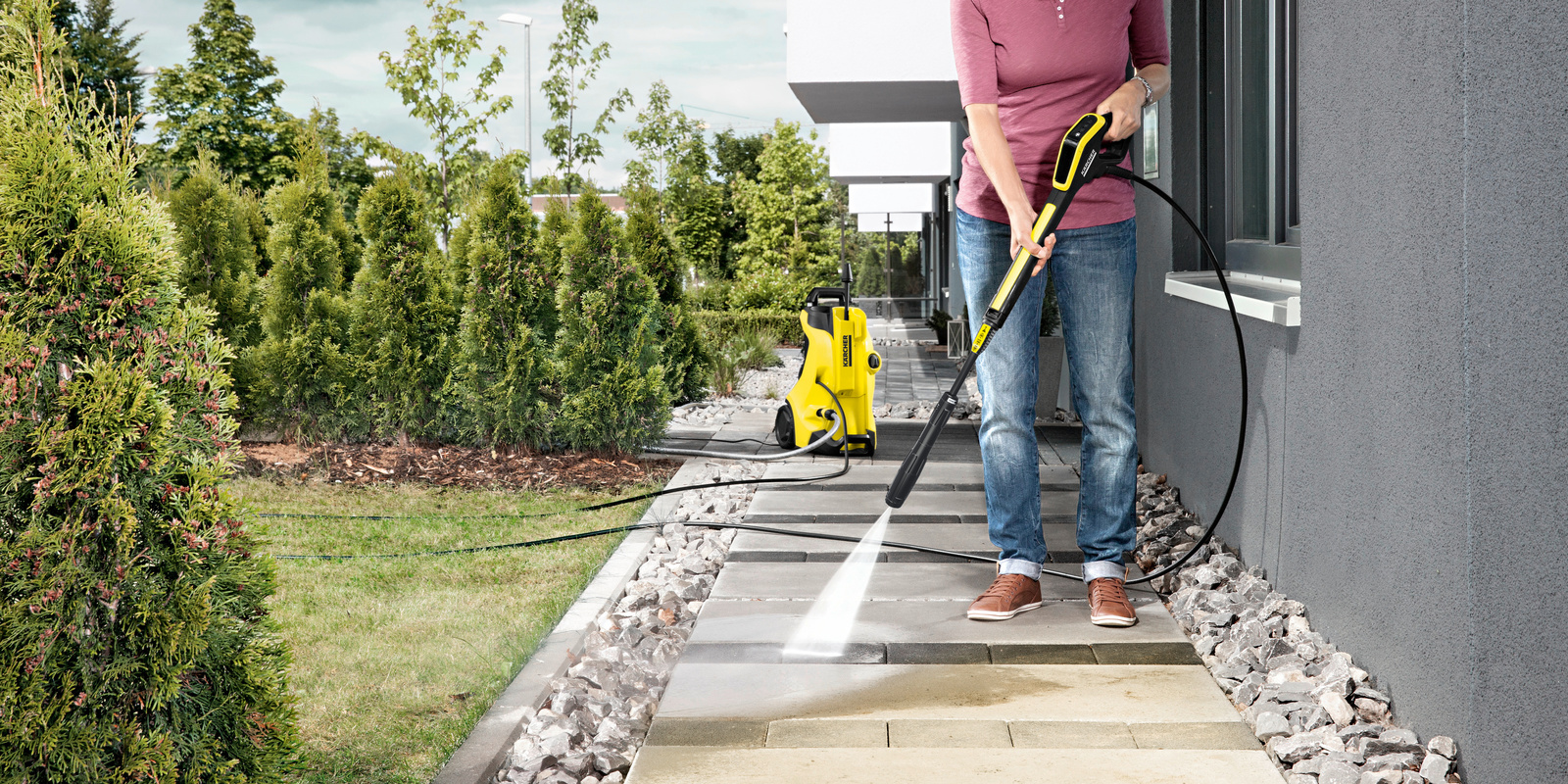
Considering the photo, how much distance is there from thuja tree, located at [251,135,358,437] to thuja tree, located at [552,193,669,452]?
143cm

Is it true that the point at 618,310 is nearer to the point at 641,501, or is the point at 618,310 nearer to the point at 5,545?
the point at 641,501

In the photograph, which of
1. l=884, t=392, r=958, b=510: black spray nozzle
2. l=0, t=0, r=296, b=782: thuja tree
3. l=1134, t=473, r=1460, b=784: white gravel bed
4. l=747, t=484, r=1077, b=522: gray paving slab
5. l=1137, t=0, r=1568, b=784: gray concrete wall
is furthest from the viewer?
l=747, t=484, r=1077, b=522: gray paving slab

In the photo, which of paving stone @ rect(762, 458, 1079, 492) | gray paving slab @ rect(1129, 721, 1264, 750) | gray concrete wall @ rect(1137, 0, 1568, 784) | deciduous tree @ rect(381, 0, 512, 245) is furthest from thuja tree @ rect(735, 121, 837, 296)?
gray paving slab @ rect(1129, 721, 1264, 750)

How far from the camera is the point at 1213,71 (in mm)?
4270

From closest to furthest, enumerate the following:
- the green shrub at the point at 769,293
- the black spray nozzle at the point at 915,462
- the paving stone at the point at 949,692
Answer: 1. the paving stone at the point at 949,692
2. the black spray nozzle at the point at 915,462
3. the green shrub at the point at 769,293

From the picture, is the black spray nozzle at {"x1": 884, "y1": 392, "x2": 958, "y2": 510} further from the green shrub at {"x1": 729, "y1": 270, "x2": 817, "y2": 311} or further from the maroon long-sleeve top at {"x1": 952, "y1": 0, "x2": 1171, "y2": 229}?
the green shrub at {"x1": 729, "y1": 270, "x2": 817, "y2": 311}

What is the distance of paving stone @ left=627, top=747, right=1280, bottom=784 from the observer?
6.61ft

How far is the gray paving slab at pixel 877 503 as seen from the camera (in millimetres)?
4492

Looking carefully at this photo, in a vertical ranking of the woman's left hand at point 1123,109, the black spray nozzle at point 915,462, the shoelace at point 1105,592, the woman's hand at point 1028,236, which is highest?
the woman's left hand at point 1123,109

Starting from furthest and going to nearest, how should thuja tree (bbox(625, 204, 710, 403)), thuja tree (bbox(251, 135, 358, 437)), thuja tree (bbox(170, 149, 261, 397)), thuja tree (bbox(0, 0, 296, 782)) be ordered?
thuja tree (bbox(625, 204, 710, 403)), thuja tree (bbox(170, 149, 261, 397)), thuja tree (bbox(251, 135, 358, 437)), thuja tree (bbox(0, 0, 296, 782))

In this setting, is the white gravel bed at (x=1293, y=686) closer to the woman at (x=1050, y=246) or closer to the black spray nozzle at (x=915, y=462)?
the woman at (x=1050, y=246)

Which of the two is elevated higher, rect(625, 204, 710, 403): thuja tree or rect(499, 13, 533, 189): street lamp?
rect(499, 13, 533, 189): street lamp

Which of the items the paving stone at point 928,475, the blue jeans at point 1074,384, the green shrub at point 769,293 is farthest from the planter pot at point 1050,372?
the green shrub at point 769,293

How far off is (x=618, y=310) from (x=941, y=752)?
4460mm
